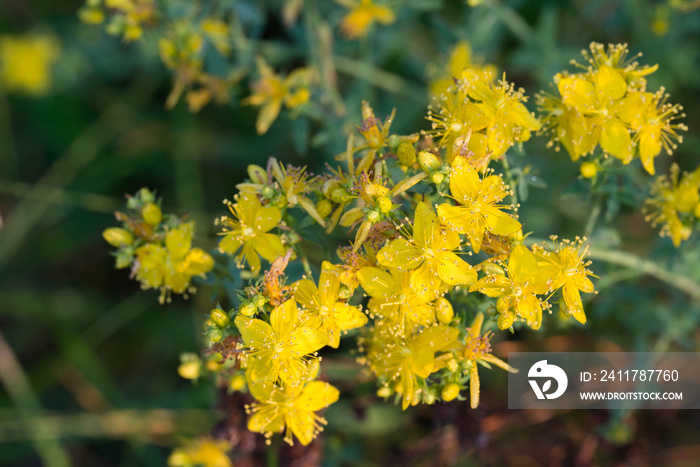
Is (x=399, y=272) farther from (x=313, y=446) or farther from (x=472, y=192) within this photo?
(x=313, y=446)

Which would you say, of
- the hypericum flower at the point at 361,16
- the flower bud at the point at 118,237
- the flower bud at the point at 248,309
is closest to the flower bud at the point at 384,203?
the flower bud at the point at 248,309

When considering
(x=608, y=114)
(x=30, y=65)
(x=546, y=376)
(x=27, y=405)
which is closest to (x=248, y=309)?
(x=608, y=114)

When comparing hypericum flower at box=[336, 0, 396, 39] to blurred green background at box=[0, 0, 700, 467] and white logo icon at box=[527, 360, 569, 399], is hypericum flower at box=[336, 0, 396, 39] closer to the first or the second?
blurred green background at box=[0, 0, 700, 467]

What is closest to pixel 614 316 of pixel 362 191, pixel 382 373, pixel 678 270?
pixel 678 270

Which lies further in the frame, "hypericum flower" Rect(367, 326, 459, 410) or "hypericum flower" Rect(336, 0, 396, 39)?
"hypericum flower" Rect(336, 0, 396, 39)

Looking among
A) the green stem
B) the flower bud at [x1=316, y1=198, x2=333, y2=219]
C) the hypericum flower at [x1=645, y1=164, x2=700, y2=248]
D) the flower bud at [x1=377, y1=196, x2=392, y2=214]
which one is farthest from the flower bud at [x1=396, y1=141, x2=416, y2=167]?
the green stem

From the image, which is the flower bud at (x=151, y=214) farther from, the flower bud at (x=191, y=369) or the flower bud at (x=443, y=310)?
the flower bud at (x=443, y=310)
